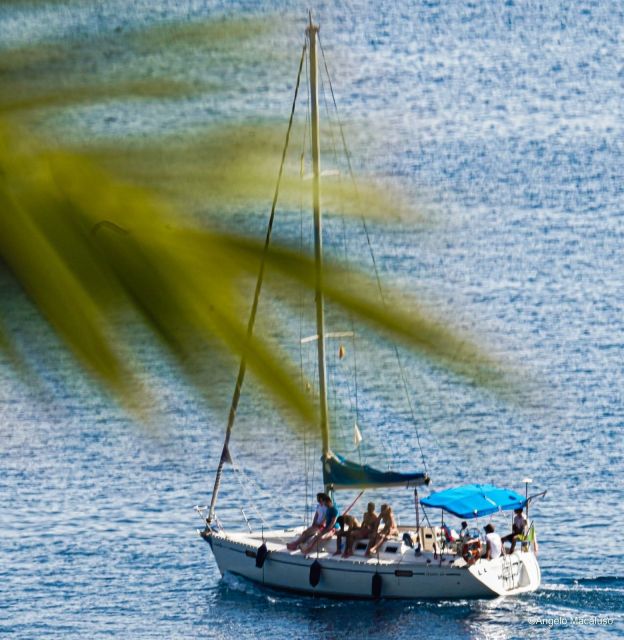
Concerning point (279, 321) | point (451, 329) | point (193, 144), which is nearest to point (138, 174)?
point (193, 144)

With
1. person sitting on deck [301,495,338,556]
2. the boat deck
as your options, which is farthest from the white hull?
person sitting on deck [301,495,338,556]

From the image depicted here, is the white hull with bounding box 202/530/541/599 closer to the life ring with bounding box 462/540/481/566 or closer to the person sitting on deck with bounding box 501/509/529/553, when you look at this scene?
the life ring with bounding box 462/540/481/566

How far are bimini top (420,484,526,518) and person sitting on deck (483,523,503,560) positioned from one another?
564 mm

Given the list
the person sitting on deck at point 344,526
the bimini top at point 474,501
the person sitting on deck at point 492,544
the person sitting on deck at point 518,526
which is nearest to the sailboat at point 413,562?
the bimini top at point 474,501

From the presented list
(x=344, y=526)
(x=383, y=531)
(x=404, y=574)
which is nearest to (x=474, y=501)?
(x=383, y=531)

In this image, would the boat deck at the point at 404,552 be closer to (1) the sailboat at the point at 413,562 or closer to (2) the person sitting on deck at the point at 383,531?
(1) the sailboat at the point at 413,562

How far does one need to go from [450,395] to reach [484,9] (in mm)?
431

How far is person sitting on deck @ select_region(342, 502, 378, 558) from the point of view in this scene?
2902 centimetres

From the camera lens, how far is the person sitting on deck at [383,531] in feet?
94.5

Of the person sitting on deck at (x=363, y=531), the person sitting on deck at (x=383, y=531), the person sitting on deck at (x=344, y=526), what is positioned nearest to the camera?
the person sitting on deck at (x=383, y=531)

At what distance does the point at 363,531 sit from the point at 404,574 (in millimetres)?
1351

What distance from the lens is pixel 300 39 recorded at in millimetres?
1376

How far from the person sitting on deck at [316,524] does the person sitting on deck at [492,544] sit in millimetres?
3083

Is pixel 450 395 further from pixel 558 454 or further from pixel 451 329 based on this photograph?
pixel 558 454
